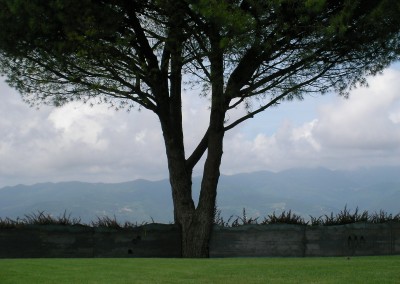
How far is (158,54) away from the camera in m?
21.0

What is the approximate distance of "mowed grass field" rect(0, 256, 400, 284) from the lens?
37.4 feet

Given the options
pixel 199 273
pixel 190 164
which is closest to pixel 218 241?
pixel 190 164

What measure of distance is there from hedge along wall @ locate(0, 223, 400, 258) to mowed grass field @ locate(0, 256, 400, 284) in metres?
5.52

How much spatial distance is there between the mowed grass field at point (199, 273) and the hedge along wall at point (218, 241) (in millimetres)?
5518

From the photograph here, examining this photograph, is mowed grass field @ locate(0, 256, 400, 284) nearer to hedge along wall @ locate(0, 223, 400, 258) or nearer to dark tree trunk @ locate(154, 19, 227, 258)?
hedge along wall @ locate(0, 223, 400, 258)

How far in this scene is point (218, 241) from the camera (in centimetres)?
2023

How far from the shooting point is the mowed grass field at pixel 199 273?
37.4ft

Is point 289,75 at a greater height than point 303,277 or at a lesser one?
greater

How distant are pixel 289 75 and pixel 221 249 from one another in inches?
219

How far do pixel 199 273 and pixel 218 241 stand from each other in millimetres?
7931

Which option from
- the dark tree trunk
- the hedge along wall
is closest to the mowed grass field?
the hedge along wall

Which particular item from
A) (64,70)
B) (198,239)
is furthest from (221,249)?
(64,70)

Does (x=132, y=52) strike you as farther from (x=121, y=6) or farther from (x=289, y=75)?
(x=289, y=75)

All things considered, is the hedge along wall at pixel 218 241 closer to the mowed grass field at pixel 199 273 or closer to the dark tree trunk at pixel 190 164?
the dark tree trunk at pixel 190 164
